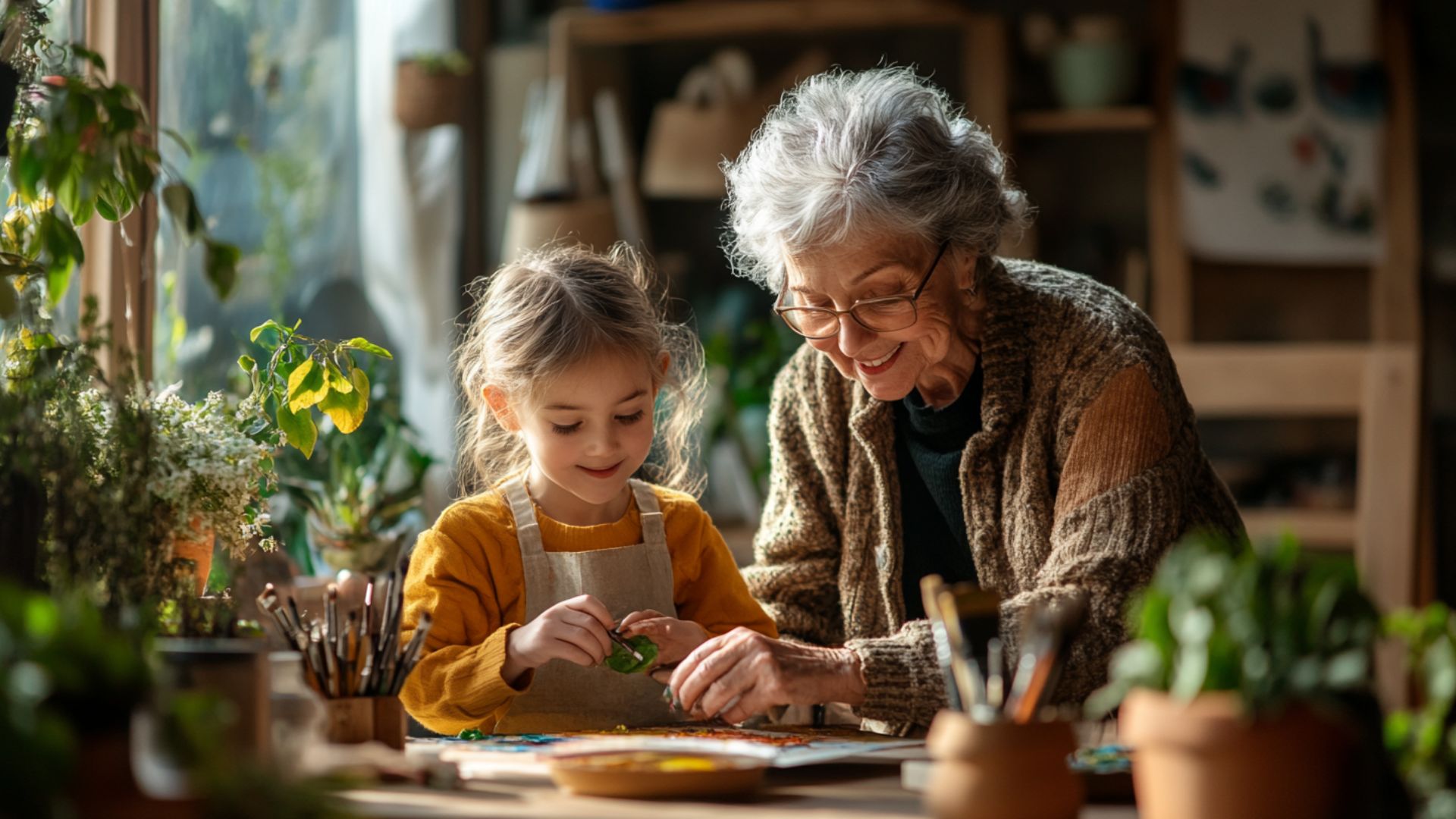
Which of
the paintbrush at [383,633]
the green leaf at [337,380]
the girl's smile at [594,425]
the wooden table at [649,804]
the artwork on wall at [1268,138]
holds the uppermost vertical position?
the artwork on wall at [1268,138]

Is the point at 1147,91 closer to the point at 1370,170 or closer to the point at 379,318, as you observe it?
the point at 1370,170

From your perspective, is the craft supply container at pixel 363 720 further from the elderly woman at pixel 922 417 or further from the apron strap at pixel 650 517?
the apron strap at pixel 650 517

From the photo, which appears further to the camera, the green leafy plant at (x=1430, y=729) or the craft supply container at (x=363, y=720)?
the craft supply container at (x=363, y=720)

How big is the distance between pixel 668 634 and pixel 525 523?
0.24m

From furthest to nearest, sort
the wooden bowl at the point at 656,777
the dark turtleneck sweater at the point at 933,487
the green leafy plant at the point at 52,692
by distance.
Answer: the dark turtleneck sweater at the point at 933,487 → the wooden bowl at the point at 656,777 → the green leafy plant at the point at 52,692

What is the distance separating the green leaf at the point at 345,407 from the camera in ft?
5.24

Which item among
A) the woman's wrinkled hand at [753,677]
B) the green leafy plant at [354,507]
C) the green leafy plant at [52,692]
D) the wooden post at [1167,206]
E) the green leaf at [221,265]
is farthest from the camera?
the wooden post at [1167,206]

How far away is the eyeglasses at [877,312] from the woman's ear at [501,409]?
1.14 ft

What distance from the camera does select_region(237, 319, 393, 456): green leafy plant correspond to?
1.58 metres

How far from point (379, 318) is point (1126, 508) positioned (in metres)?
2.42

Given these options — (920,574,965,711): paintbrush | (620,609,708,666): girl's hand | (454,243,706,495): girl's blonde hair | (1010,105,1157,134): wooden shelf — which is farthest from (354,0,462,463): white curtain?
(920,574,965,711): paintbrush

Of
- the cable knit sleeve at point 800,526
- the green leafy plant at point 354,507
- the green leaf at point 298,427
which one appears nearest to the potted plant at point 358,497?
the green leafy plant at point 354,507

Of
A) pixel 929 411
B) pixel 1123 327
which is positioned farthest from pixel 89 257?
pixel 1123 327

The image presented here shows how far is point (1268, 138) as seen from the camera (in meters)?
3.66
